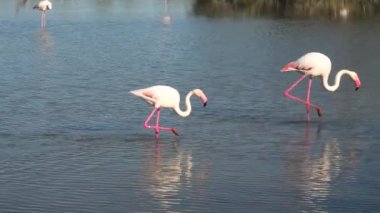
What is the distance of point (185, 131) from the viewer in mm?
11469

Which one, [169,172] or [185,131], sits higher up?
[185,131]

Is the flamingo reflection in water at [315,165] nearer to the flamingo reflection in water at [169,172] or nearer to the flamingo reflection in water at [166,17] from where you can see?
the flamingo reflection in water at [169,172]

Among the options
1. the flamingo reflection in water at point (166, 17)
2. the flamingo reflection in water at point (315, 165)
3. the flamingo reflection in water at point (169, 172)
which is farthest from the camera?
the flamingo reflection in water at point (166, 17)

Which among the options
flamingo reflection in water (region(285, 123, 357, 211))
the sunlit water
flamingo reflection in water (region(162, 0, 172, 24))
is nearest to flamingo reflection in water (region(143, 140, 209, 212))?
the sunlit water

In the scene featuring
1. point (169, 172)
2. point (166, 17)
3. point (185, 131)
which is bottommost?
point (169, 172)

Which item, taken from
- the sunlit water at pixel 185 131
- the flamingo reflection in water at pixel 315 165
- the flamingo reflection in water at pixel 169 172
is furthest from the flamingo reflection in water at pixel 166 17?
the flamingo reflection in water at pixel 169 172

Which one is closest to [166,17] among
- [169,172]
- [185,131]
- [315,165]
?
[185,131]

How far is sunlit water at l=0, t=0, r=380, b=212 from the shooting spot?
27.9 feet

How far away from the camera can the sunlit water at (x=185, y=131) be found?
851cm

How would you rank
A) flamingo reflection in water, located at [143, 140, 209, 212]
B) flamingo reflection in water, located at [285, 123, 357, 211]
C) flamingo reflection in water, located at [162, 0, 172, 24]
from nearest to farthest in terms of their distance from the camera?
flamingo reflection in water, located at [143, 140, 209, 212] < flamingo reflection in water, located at [285, 123, 357, 211] < flamingo reflection in water, located at [162, 0, 172, 24]

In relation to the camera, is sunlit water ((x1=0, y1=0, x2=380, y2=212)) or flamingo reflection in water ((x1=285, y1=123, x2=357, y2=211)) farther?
flamingo reflection in water ((x1=285, y1=123, x2=357, y2=211))

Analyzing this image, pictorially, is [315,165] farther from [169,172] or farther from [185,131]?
[185,131]

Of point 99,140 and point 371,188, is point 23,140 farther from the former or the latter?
point 371,188

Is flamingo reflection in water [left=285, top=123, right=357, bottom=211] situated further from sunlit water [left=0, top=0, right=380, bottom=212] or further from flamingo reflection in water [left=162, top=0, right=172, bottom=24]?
flamingo reflection in water [left=162, top=0, right=172, bottom=24]
